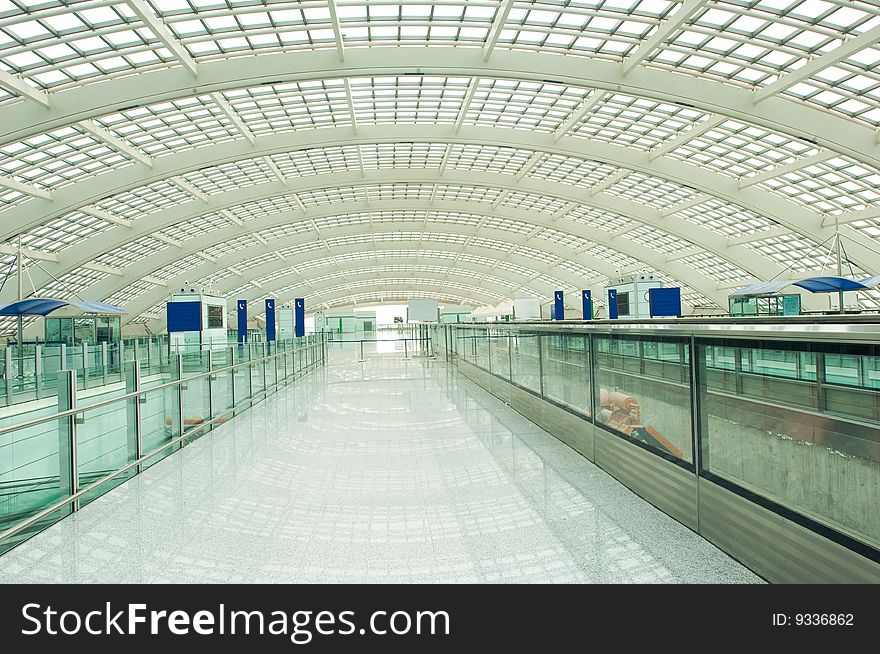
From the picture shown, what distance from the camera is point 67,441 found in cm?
508

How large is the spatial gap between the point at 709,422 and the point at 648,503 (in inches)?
39.8

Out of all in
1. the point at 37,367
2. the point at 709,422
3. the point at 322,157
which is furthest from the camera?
the point at 322,157

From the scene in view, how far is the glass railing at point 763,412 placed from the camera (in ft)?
8.68

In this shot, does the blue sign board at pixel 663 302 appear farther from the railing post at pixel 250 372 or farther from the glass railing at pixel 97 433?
the glass railing at pixel 97 433

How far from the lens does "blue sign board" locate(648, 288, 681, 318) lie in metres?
26.0

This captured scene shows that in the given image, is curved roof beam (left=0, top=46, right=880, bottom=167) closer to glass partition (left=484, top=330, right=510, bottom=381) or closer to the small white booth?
the small white booth

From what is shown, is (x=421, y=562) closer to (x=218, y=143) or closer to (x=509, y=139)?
(x=509, y=139)

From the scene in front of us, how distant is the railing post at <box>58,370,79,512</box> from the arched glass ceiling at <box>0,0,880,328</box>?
625 inches

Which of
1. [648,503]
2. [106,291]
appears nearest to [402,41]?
[648,503]

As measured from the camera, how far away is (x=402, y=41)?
70.7ft

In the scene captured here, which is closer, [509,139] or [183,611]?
[183,611]

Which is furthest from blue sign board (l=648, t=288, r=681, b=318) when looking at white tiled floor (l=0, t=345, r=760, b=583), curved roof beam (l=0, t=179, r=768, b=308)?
white tiled floor (l=0, t=345, r=760, b=583)

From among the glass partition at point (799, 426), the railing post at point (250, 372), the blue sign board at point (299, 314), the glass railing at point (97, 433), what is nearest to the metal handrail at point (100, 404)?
the glass railing at point (97, 433)

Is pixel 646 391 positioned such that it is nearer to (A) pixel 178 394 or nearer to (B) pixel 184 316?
(A) pixel 178 394
